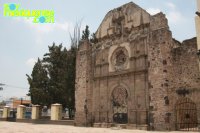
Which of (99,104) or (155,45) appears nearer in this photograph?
(155,45)

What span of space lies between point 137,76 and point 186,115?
4.16 m

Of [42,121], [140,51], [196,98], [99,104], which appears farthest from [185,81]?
[42,121]

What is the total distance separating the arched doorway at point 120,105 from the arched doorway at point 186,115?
382 centimetres

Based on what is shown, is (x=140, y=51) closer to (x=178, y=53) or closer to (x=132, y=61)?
(x=132, y=61)

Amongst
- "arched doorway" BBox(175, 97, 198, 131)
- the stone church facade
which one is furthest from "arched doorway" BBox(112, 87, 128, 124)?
"arched doorway" BBox(175, 97, 198, 131)

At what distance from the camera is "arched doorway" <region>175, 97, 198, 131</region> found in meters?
14.0

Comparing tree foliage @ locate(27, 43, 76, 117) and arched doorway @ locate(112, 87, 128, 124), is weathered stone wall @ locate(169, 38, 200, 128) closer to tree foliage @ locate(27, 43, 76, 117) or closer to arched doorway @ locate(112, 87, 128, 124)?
arched doorway @ locate(112, 87, 128, 124)

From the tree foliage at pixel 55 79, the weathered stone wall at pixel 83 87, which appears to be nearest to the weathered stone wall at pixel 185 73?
the weathered stone wall at pixel 83 87

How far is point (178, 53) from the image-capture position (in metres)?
15.0

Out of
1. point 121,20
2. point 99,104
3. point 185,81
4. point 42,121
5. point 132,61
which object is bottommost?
point 42,121

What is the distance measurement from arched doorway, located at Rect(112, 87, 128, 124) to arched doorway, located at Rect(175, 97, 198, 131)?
3.82 meters

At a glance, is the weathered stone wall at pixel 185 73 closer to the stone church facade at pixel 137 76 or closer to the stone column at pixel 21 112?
the stone church facade at pixel 137 76

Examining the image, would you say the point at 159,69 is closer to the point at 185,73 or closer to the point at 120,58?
the point at 185,73

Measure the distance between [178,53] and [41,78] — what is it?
15.3 m
